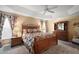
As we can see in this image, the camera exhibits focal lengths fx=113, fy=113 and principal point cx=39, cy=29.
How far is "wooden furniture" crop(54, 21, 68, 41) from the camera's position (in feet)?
7.01

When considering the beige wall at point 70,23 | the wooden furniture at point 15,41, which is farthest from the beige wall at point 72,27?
the wooden furniture at point 15,41

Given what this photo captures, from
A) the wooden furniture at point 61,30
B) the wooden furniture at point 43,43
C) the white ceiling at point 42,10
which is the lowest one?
the wooden furniture at point 43,43

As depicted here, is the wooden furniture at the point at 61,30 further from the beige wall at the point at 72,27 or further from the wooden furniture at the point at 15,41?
the wooden furniture at the point at 15,41

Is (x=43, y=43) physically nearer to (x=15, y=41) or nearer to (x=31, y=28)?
(x=31, y=28)

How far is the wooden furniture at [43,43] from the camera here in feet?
6.89

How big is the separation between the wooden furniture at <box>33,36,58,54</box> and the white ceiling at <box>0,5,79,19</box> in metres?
0.41

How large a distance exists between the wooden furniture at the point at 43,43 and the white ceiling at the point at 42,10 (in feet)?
1.34

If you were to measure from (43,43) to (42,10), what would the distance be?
62 centimetres

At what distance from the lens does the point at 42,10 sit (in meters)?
2.10
